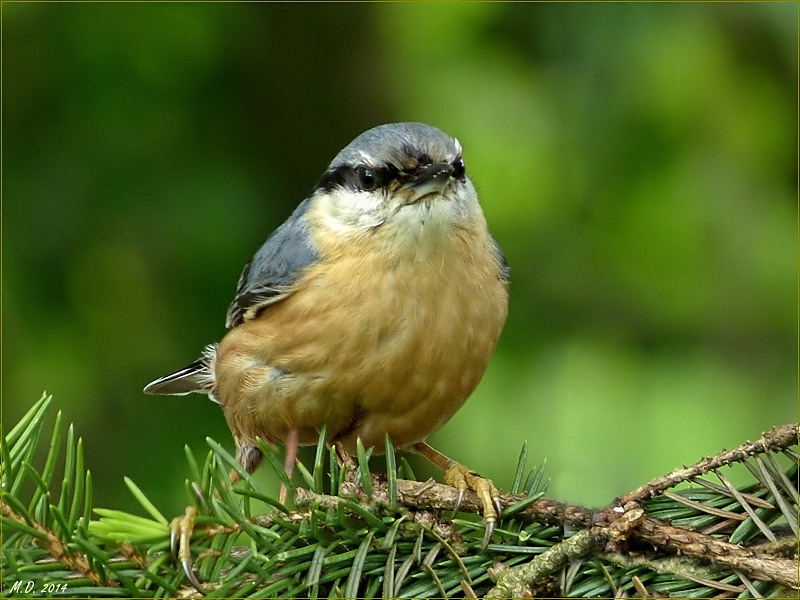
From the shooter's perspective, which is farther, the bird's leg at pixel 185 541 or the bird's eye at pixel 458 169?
the bird's eye at pixel 458 169

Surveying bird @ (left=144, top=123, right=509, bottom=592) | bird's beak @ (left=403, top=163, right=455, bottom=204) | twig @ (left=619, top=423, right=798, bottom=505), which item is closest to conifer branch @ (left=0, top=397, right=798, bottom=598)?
twig @ (left=619, top=423, right=798, bottom=505)

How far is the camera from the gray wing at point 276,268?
8.41 feet

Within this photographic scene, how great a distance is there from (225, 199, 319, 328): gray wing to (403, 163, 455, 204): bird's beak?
330 millimetres

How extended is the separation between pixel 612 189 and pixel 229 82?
151 cm

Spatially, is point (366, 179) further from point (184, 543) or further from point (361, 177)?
point (184, 543)

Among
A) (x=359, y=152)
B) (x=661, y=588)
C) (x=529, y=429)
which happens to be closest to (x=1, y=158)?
(x=359, y=152)

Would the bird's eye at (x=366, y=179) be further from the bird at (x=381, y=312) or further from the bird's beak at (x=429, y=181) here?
the bird's beak at (x=429, y=181)

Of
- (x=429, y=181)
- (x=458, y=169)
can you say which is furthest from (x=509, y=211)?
(x=429, y=181)

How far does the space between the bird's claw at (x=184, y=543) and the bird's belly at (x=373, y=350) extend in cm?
81

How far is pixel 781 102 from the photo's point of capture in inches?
139

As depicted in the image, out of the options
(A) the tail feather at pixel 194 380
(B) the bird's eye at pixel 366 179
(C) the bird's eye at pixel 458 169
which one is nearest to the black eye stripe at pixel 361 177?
(B) the bird's eye at pixel 366 179

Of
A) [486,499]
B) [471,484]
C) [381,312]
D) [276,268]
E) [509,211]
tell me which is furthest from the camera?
[509,211]

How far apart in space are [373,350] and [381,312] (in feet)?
0.32

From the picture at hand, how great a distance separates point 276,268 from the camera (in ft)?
8.76
